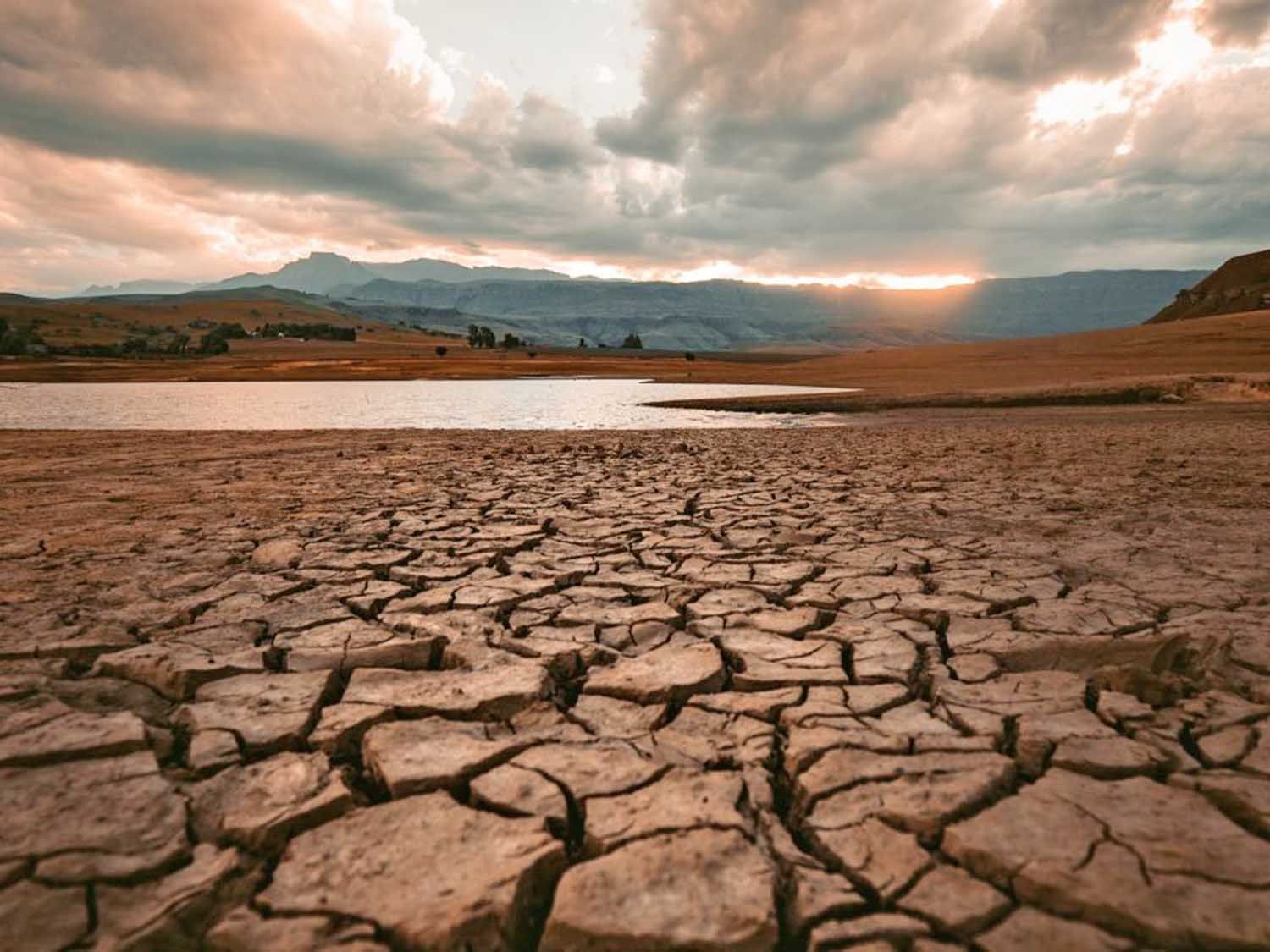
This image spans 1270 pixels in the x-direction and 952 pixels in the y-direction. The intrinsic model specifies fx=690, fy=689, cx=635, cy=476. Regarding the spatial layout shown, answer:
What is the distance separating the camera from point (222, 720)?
200 centimetres

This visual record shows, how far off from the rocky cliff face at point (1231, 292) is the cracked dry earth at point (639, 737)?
70.1 m

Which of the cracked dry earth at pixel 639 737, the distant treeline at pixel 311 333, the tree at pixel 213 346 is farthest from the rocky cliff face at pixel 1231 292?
the distant treeline at pixel 311 333

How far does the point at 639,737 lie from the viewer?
1945 mm

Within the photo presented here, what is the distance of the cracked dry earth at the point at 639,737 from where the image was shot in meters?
1.31

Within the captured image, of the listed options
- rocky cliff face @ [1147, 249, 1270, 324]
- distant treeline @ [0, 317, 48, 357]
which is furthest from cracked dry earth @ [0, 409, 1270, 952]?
rocky cliff face @ [1147, 249, 1270, 324]

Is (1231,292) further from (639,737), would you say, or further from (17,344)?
(17,344)

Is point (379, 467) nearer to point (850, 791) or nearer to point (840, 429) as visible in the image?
point (850, 791)

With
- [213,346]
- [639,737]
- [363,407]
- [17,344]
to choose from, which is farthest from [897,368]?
[17,344]

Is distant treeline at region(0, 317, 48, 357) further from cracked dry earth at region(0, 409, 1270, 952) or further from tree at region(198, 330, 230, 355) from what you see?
cracked dry earth at region(0, 409, 1270, 952)

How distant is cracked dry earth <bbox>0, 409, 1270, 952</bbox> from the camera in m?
1.31

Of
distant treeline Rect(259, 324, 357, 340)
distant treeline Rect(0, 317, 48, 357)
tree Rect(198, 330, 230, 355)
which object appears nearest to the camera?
distant treeline Rect(0, 317, 48, 357)

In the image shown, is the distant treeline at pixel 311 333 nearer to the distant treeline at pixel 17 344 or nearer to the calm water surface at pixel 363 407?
the distant treeline at pixel 17 344

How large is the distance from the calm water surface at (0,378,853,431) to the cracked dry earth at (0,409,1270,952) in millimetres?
9951

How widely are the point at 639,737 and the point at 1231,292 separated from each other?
81070 mm
